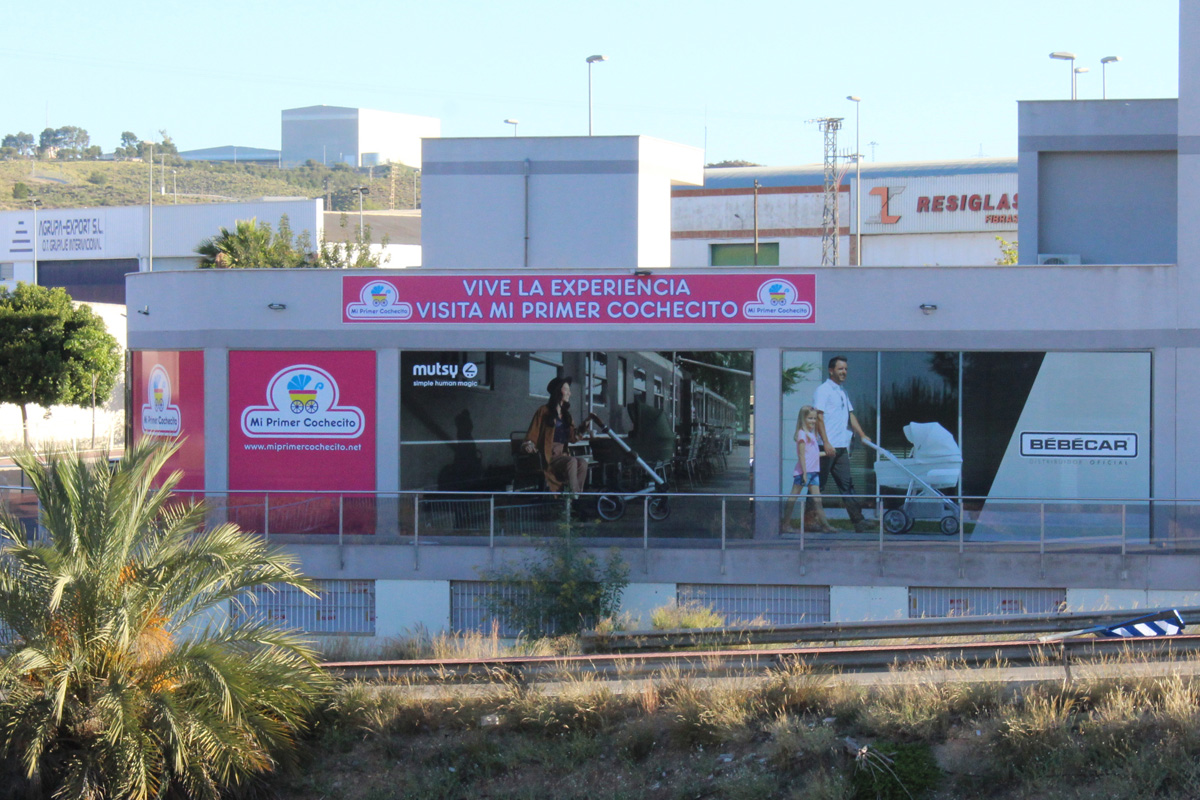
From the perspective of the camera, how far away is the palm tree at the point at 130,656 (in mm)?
9594

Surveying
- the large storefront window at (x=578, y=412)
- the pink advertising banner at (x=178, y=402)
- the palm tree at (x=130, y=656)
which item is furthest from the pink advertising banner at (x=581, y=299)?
the palm tree at (x=130, y=656)

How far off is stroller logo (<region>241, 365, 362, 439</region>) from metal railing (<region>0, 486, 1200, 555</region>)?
1.93 meters

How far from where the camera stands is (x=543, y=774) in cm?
1005

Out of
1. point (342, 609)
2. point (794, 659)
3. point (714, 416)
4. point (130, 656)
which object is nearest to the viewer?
point (130, 656)

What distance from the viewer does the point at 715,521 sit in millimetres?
17484

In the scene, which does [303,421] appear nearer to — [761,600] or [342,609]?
[342,609]

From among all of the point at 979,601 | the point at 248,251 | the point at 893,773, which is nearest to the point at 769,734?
the point at 893,773

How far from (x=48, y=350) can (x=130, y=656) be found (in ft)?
120

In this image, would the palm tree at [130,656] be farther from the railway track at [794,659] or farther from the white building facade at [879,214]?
the white building facade at [879,214]

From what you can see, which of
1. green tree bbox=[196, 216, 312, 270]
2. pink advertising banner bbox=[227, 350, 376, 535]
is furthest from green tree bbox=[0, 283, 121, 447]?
pink advertising banner bbox=[227, 350, 376, 535]

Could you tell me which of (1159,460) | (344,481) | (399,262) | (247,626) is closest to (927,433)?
→ (1159,460)

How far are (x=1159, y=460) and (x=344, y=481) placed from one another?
12662 mm

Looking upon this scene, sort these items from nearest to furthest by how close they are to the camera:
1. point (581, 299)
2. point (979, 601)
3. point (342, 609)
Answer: point (979, 601)
point (342, 609)
point (581, 299)

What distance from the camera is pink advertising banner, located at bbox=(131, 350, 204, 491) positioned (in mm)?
20016
